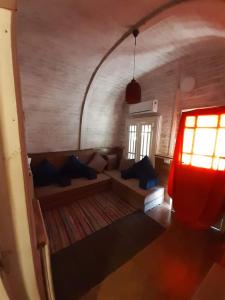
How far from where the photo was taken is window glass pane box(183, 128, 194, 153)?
9.09 feet

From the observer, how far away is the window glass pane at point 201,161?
254cm

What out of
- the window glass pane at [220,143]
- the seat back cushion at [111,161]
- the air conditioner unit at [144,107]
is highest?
the air conditioner unit at [144,107]

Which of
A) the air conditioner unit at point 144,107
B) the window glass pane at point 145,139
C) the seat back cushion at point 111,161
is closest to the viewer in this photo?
the air conditioner unit at point 144,107

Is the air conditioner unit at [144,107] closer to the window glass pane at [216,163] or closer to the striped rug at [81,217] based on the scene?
the window glass pane at [216,163]

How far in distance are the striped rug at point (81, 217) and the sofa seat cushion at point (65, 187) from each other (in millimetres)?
338

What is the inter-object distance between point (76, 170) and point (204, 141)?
9.44ft

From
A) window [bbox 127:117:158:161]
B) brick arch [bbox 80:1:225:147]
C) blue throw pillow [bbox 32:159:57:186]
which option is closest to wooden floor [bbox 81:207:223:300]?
window [bbox 127:117:158:161]

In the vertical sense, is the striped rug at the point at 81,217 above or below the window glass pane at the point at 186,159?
below

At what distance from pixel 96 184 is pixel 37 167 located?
1.42m

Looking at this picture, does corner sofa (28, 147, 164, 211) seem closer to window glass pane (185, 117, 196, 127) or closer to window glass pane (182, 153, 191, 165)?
window glass pane (182, 153, 191, 165)

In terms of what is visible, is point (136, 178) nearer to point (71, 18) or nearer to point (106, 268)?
point (106, 268)

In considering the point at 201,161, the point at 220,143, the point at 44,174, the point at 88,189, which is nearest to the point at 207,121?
the point at 220,143

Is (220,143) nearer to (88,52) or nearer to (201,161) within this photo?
(201,161)

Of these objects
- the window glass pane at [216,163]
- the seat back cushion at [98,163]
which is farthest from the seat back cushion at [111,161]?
the window glass pane at [216,163]
